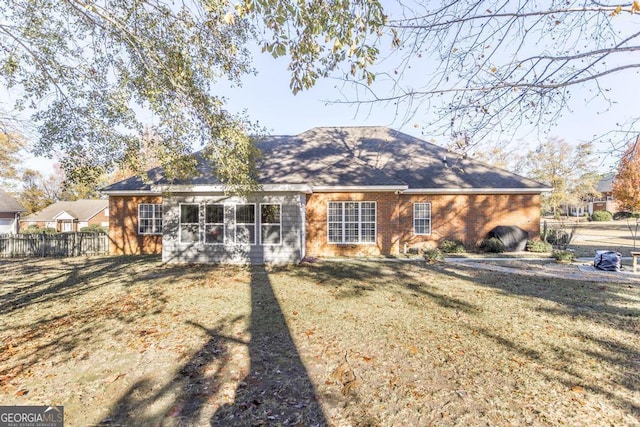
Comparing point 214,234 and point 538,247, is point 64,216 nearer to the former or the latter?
point 214,234

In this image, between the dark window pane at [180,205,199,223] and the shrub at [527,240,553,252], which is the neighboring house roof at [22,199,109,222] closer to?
the dark window pane at [180,205,199,223]

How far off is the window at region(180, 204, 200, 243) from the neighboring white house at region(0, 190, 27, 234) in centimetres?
2764

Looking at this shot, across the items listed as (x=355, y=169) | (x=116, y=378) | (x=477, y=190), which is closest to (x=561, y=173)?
(x=477, y=190)

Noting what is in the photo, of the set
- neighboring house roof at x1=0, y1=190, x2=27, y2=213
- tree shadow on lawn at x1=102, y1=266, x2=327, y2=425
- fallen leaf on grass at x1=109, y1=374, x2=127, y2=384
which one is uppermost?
neighboring house roof at x1=0, y1=190, x2=27, y2=213

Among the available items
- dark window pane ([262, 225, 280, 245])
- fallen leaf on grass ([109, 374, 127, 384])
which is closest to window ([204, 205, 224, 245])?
dark window pane ([262, 225, 280, 245])

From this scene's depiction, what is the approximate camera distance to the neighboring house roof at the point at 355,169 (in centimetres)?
1292

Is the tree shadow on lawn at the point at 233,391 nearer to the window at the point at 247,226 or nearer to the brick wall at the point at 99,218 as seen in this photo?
the window at the point at 247,226

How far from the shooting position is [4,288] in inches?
335

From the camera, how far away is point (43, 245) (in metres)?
15.1

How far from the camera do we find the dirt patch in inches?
123

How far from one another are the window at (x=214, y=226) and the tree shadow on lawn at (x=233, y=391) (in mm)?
7466

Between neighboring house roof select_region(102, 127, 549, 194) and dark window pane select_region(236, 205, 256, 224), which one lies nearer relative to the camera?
dark window pane select_region(236, 205, 256, 224)

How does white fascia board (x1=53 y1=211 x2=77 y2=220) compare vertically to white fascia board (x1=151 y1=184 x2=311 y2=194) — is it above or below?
below

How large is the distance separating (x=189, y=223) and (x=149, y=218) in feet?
16.5
